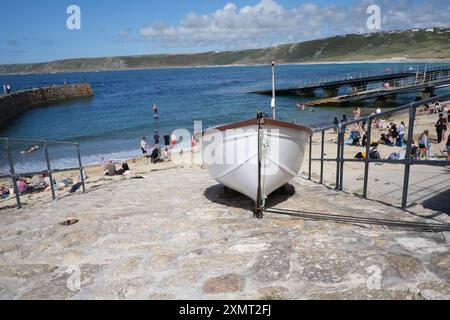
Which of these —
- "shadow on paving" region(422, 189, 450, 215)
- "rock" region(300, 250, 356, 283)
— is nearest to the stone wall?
"shadow on paving" region(422, 189, 450, 215)

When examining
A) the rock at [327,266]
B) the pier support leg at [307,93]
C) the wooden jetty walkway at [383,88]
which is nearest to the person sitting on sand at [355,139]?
the rock at [327,266]

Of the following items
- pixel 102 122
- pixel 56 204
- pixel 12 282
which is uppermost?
pixel 12 282

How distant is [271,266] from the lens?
3666mm

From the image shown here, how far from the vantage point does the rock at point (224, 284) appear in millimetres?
3285

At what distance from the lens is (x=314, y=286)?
127 inches

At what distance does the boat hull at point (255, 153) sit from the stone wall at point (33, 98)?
4222 centimetres

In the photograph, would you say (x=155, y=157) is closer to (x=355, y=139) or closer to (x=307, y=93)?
(x=355, y=139)

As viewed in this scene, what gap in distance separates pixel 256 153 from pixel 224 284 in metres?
2.75

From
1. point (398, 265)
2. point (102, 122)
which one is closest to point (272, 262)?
point (398, 265)

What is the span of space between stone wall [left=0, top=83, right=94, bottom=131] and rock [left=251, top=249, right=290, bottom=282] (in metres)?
44.4

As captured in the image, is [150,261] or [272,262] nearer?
[272,262]

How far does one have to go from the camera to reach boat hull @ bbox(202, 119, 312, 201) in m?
5.70
